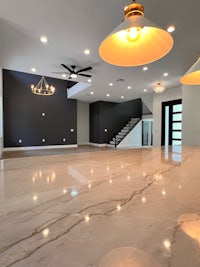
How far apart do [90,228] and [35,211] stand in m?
0.26

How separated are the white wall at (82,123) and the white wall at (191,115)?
7.32m

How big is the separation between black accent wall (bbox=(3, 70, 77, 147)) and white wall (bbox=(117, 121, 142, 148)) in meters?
3.11

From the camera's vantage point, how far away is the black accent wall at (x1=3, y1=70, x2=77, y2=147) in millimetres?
9172

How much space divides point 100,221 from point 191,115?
19.1 ft

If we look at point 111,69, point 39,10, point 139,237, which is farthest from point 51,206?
point 111,69

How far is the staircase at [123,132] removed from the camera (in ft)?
36.0

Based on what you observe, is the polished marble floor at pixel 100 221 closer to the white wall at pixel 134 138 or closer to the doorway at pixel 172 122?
the doorway at pixel 172 122

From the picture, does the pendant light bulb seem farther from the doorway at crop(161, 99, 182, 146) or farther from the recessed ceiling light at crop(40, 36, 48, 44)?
the doorway at crop(161, 99, 182, 146)

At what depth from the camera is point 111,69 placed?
5348mm

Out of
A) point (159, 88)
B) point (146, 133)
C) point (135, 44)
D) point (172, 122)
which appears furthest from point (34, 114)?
point (135, 44)

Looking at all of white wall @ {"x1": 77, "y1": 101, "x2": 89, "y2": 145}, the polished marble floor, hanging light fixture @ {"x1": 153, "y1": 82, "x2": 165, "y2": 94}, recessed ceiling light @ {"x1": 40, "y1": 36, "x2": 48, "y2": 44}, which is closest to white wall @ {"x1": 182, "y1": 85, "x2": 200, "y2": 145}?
hanging light fixture @ {"x1": 153, "y1": 82, "x2": 165, "y2": 94}

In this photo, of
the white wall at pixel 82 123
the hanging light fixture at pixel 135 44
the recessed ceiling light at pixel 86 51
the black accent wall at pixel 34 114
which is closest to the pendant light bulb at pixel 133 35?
the hanging light fixture at pixel 135 44

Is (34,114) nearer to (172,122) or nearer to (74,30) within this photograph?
(172,122)

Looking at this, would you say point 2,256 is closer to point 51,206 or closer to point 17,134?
point 51,206
